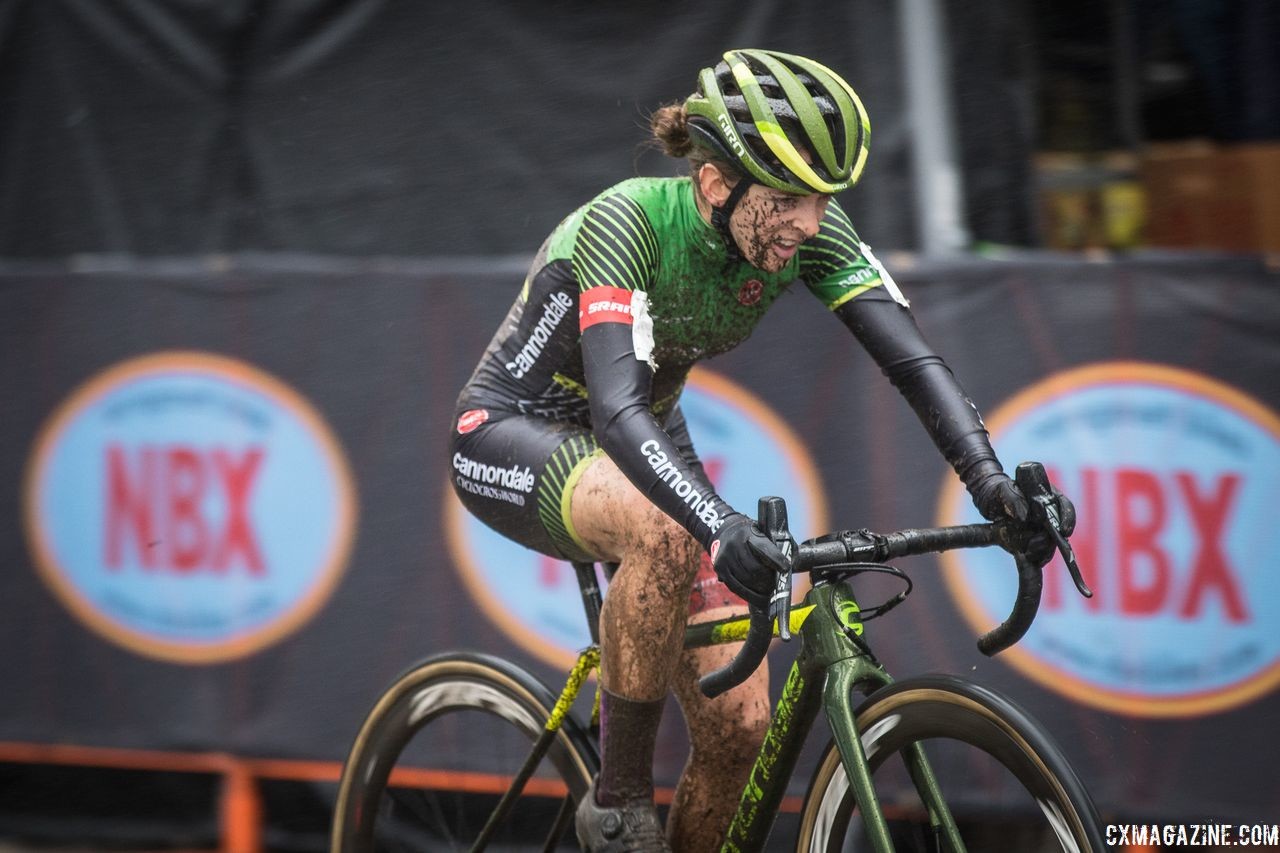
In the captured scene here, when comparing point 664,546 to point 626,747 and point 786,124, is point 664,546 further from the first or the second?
point 786,124

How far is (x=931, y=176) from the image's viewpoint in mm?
5602

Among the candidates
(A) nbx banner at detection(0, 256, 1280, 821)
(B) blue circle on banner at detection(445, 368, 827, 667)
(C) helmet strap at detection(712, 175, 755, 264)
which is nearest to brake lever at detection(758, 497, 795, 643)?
(C) helmet strap at detection(712, 175, 755, 264)

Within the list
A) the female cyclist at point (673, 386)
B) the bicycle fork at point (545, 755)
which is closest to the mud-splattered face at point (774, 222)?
the female cyclist at point (673, 386)

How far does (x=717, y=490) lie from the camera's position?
5176mm

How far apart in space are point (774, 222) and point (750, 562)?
79 centimetres

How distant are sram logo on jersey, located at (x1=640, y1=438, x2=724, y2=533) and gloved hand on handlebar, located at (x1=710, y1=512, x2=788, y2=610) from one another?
3.0 inches

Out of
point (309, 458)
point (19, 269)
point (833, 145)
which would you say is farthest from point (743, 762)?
point (19, 269)

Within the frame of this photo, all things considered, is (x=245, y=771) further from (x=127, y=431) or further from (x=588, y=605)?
(x=588, y=605)

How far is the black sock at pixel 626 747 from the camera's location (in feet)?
11.2

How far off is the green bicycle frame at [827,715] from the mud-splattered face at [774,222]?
2.30ft

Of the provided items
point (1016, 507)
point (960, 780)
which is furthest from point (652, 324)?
point (960, 780)

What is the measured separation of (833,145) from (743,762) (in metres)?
1.41

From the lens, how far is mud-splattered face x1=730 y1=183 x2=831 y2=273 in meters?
3.26

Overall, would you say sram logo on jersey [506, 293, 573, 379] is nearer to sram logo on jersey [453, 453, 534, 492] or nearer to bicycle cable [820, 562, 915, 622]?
sram logo on jersey [453, 453, 534, 492]
